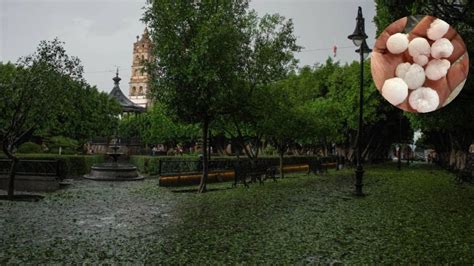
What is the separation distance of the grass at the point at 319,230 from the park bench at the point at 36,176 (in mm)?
6401

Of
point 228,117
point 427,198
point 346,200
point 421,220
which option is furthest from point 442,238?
point 228,117

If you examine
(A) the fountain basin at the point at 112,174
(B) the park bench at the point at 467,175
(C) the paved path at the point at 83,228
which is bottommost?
(C) the paved path at the point at 83,228

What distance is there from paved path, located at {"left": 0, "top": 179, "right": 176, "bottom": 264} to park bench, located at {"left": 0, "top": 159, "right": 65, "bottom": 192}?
2152 millimetres

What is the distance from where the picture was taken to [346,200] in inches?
623

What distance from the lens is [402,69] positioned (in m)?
5.65

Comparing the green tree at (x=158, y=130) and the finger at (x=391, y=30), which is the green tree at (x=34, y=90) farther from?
the green tree at (x=158, y=130)

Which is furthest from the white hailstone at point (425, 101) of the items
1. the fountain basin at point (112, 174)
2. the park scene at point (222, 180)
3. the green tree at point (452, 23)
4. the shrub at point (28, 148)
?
the shrub at point (28, 148)

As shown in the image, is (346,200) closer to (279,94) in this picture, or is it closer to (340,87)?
(279,94)

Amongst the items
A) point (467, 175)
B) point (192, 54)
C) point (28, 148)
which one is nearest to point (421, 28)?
point (192, 54)

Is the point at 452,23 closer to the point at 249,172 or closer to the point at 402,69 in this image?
the point at 402,69

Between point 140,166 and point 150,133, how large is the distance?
66.9ft

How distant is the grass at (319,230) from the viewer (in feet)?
24.5

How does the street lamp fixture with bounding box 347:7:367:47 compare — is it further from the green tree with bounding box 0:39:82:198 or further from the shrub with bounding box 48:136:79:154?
the shrub with bounding box 48:136:79:154

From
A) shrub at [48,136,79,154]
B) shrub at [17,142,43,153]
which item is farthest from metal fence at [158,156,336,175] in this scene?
shrub at [48,136,79,154]
